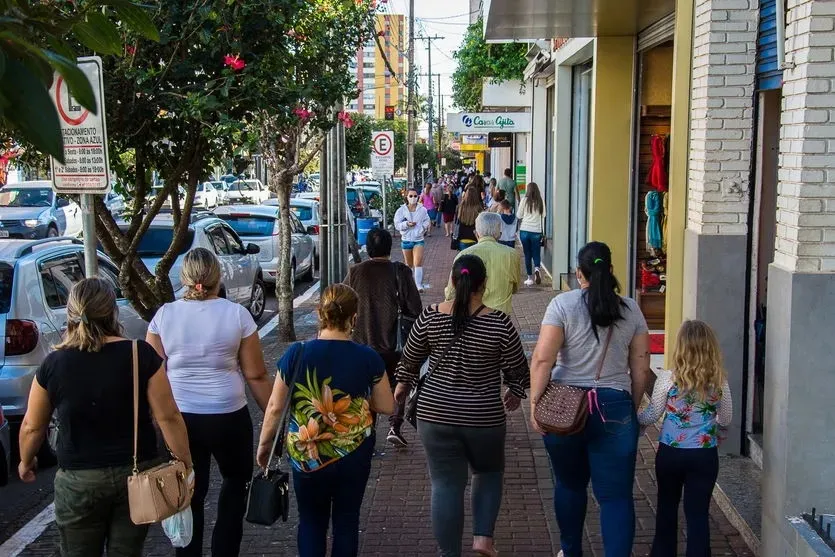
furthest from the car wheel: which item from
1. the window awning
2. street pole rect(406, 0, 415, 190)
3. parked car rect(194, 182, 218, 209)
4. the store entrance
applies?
parked car rect(194, 182, 218, 209)

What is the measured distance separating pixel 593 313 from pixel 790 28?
1.72 m

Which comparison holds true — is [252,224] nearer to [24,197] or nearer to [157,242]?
[157,242]

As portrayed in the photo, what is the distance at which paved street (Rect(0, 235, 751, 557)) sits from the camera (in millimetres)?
6012

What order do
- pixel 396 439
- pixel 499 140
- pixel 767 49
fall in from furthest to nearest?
pixel 499 140 < pixel 396 439 < pixel 767 49

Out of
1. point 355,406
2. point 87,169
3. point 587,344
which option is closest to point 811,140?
point 587,344

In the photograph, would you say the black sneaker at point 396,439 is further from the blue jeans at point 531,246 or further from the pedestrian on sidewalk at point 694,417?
the blue jeans at point 531,246

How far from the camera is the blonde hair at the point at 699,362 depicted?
4996 millimetres

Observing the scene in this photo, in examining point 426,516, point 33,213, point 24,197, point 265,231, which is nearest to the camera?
point 426,516

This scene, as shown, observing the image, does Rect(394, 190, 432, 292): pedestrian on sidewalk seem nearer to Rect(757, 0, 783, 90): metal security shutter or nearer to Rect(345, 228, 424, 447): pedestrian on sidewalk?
Rect(345, 228, 424, 447): pedestrian on sidewalk

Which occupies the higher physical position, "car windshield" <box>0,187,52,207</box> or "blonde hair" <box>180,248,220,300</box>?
"blonde hair" <box>180,248,220,300</box>

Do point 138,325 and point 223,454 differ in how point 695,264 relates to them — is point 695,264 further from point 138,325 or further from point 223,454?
point 138,325

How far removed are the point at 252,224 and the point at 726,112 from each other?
12187 millimetres

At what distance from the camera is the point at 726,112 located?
701 centimetres

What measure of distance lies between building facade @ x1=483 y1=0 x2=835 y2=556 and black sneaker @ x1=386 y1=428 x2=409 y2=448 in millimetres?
2235
